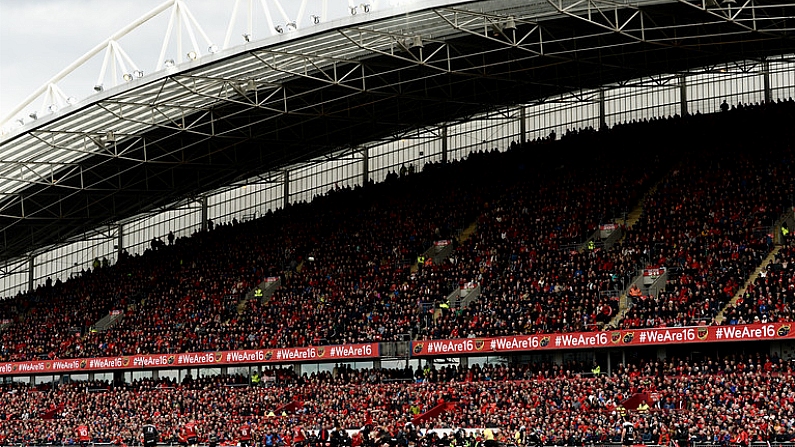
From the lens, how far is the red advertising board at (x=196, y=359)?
175ft

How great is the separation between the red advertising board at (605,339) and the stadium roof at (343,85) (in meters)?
10.9

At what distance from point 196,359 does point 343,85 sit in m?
17.0

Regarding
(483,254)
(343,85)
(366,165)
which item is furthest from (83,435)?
(366,165)

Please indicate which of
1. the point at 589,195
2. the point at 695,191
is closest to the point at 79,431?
the point at 589,195

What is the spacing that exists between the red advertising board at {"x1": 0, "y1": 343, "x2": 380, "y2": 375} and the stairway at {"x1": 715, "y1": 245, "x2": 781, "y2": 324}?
15546 mm

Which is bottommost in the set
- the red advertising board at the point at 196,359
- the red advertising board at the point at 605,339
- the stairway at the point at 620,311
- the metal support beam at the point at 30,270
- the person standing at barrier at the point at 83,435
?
the person standing at barrier at the point at 83,435

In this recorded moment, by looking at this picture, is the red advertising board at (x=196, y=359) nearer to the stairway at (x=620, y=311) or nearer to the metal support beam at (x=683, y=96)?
the stairway at (x=620, y=311)

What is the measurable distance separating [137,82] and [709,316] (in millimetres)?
24741

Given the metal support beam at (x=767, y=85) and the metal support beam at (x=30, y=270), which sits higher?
the metal support beam at (x=767, y=85)

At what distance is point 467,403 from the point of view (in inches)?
1774

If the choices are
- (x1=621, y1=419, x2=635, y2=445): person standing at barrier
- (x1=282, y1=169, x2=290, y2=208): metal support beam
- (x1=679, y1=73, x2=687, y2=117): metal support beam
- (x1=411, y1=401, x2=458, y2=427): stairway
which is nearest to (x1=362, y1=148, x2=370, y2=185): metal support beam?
(x1=282, y1=169, x2=290, y2=208): metal support beam

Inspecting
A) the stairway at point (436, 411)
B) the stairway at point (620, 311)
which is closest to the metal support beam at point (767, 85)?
the stairway at point (620, 311)

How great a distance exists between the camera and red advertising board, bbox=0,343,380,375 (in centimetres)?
5322

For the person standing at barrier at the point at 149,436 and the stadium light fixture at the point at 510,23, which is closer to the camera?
the stadium light fixture at the point at 510,23
